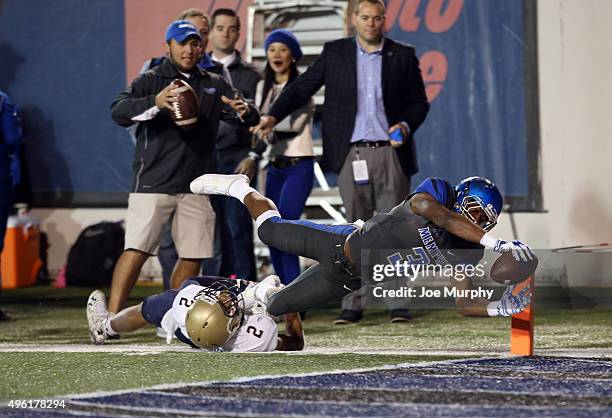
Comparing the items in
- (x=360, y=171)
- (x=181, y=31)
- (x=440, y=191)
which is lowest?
(x=440, y=191)

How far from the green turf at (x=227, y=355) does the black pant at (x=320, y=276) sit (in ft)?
0.81

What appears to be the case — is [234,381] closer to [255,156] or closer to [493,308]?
[493,308]

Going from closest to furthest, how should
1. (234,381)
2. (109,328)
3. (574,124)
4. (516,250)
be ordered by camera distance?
(234,381)
(516,250)
(109,328)
(574,124)

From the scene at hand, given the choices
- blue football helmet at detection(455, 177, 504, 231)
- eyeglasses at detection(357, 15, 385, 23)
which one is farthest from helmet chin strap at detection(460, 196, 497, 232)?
eyeglasses at detection(357, 15, 385, 23)

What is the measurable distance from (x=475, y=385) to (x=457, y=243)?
129 centimetres

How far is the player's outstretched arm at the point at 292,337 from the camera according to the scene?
20.5 feet

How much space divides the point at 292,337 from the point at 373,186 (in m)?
1.88

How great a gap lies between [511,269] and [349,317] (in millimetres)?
2579

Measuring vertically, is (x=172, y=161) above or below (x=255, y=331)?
above

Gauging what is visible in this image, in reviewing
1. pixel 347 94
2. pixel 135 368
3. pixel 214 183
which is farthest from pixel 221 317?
pixel 347 94

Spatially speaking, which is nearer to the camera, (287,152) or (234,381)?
(234,381)

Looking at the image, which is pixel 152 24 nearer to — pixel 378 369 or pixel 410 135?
pixel 410 135

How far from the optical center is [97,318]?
677 centimetres

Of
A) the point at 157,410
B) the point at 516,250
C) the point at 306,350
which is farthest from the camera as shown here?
the point at 306,350
